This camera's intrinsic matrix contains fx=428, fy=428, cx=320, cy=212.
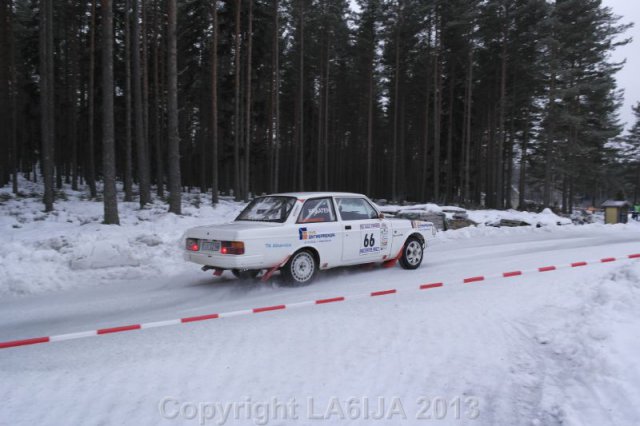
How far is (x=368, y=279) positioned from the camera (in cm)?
823

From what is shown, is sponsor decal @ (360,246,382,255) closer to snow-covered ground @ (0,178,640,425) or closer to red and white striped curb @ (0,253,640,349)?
snow-covered ground @ (0,178,640,425)

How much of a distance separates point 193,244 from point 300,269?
198 cm

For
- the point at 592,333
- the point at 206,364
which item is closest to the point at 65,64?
the point at 206,364

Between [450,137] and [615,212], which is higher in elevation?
[450,137]

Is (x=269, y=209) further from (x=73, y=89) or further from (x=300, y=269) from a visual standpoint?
(x=73, y=89)

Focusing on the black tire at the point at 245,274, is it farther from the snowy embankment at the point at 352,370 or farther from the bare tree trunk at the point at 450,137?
the bare tree trunk at the point at 450,137

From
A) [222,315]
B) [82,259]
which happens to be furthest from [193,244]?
[82,259]

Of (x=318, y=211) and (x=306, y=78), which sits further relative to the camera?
(x=306, y=78)

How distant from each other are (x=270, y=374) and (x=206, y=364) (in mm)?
688

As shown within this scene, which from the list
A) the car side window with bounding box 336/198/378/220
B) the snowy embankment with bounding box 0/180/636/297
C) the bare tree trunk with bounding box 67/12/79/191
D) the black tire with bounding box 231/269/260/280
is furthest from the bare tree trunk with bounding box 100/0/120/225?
the bare tree trunk with bounding box 67/12/79/191

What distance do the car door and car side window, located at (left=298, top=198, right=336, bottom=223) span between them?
209 millimetres

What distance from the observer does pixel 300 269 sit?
7.64 m

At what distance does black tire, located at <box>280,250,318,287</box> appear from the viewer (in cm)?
752

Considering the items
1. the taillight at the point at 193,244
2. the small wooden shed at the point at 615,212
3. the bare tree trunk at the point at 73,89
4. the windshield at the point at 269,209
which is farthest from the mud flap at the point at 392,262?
the bare tree trunk at the point at 73,89
